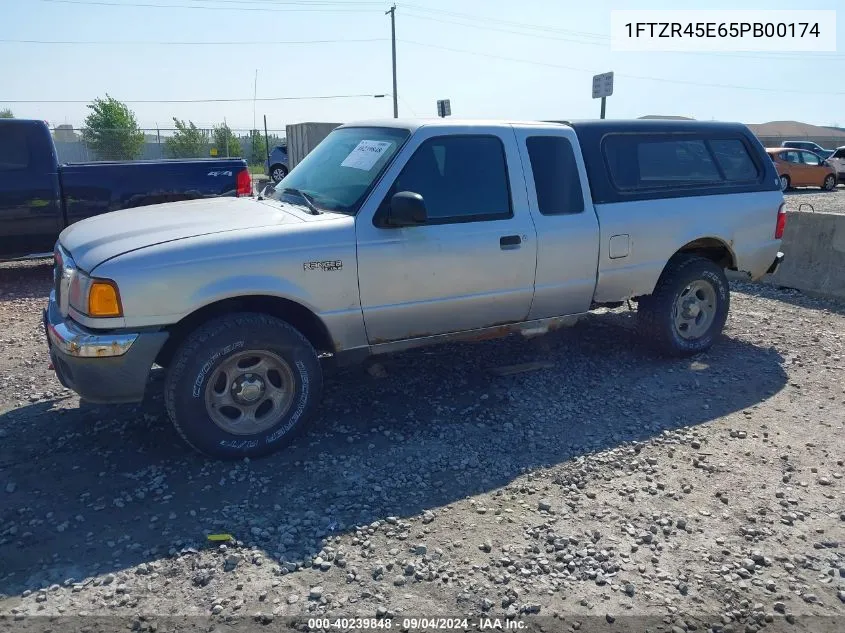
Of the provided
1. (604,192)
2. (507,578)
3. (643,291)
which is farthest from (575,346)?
(507,578)

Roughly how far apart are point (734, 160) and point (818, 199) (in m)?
18.3

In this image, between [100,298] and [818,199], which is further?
[818,199]

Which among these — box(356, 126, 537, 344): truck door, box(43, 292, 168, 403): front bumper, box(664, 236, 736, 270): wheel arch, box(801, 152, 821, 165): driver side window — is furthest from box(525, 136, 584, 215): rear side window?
box(801, 152, 821, 165): driver side window

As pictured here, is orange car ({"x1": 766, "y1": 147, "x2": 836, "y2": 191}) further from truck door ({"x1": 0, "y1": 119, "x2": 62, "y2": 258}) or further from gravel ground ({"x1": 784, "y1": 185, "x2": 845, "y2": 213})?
truck door ({"x1": 0, "y1": 119, "x2": 62, "y2": 258})

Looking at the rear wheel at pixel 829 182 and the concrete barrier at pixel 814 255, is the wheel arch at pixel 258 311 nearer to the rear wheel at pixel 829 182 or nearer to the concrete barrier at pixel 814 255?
the concrete barrier at pixel 814 255

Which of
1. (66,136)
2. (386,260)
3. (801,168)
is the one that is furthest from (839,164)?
(66,136)

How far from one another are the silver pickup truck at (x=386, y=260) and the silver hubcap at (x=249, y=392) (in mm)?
11

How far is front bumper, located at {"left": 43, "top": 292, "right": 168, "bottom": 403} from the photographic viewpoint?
3791 mm

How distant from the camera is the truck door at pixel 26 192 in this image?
337 inches

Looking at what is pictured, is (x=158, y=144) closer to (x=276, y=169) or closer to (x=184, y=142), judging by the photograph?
Result: (x=184, y=142)

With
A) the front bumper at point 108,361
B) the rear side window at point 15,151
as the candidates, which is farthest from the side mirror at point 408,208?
the rear side window at point 15,151

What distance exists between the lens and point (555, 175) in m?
5.11

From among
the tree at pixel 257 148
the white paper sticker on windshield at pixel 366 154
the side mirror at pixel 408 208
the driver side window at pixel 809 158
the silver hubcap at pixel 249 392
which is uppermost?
the tree at pixel 257 148

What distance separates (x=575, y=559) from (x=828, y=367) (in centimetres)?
388
